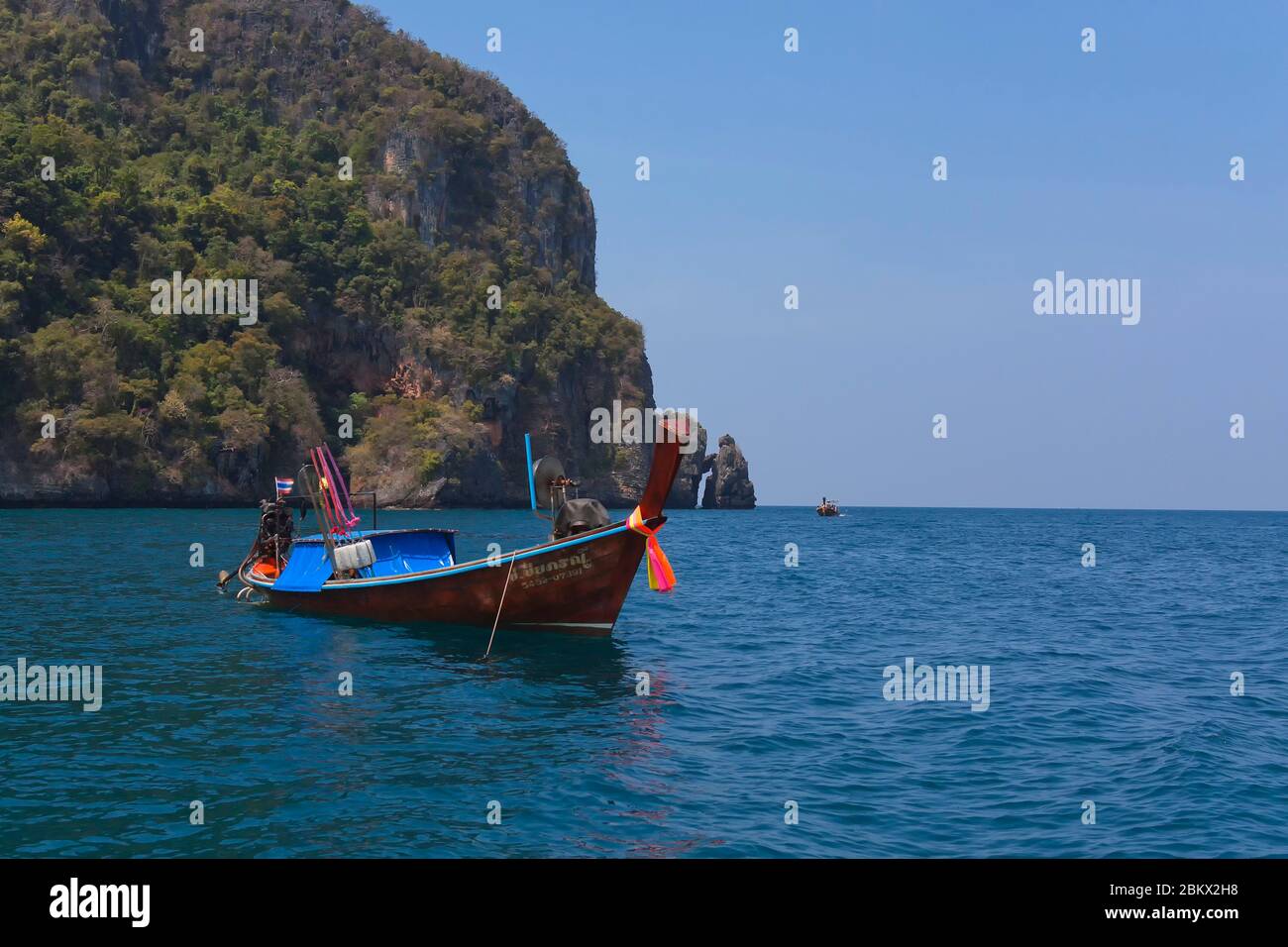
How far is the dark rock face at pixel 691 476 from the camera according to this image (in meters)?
135

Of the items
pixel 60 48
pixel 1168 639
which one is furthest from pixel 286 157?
pixel 1168 639

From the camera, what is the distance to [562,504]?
21.9 meters

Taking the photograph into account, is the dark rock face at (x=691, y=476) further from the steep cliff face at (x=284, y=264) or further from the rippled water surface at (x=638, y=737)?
the rippled water surface at (x=638, y=737)

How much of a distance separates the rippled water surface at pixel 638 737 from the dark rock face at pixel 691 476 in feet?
344

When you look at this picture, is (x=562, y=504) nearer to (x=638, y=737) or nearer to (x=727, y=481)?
(x=638, y=737)

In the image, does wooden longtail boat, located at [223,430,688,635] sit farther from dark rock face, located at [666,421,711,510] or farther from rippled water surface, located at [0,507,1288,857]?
dark rock face, located at [666,421,711,510]

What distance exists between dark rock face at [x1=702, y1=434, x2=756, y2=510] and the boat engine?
120387mm

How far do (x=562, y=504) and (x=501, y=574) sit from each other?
189cm

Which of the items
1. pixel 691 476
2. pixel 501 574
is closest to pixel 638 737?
pixel 501 574

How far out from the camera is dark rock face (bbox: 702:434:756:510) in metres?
145

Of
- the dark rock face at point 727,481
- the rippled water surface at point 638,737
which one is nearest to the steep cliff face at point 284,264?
the dark rock face at point 727,481

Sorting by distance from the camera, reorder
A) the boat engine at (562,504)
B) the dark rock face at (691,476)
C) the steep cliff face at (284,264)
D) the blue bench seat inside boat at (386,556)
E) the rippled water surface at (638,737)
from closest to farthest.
A: the rippled water surface at (638,737)
the boat engine at (562,504)
the blue bench seat inside boat at (386,556)
the steep cliff face at (284,264)
the dark rock face at (691,476)

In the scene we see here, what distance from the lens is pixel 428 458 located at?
9762 cm
